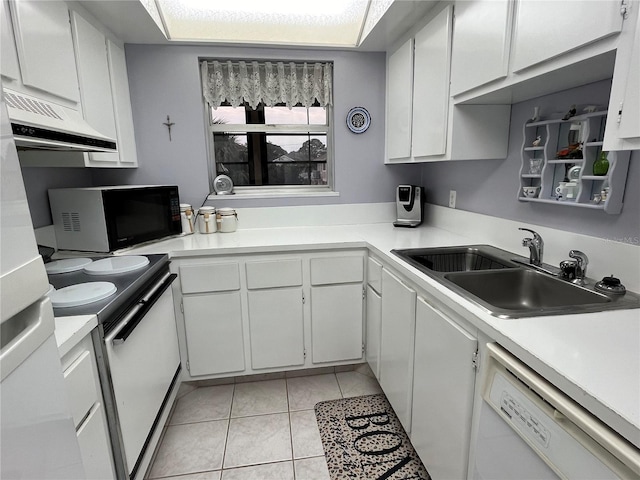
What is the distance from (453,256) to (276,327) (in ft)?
3.69

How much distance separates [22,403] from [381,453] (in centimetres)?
156

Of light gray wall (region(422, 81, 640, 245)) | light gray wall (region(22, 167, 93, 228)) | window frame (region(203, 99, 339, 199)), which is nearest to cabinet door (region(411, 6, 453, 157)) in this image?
light gray wall (region(422, 81, 640, 245))

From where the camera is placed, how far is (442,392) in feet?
4.06

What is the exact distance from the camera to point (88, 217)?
5.76ft

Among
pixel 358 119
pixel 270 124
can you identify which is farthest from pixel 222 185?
pixel 358 119

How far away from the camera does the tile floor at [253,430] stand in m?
1.57

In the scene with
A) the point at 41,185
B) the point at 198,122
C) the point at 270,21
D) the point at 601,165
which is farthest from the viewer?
the point at 198,122

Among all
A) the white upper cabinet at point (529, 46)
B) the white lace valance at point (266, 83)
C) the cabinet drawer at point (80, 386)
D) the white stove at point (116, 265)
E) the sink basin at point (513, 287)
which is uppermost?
the white lace valance at point (266, 83)

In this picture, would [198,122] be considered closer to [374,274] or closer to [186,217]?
[186,217]

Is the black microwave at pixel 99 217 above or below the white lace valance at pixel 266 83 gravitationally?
below

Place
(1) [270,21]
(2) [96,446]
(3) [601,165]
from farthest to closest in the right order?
(1) [270,21] < (3) [601,165] < (2) [96,446]

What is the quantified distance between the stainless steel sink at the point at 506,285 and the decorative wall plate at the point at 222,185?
4.60 feet

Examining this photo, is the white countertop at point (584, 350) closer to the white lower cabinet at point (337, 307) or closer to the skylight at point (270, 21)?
the white lower cabinet at point (337, 307)

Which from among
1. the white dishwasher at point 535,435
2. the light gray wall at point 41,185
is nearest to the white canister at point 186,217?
the light gray wall at point 41,185
